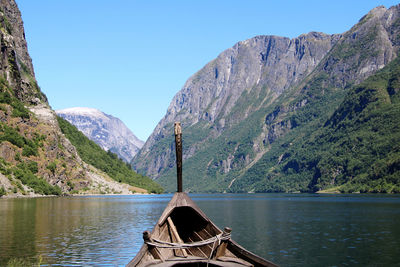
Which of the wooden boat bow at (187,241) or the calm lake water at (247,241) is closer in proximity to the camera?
the wooden boat bow at (187,241)

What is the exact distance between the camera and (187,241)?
110ft

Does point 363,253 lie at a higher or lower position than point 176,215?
lower

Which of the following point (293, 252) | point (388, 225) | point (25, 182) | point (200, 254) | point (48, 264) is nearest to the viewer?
point (200, 254)

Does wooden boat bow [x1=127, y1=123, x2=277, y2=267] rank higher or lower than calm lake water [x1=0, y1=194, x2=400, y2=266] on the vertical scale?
higher

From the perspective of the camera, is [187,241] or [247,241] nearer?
[187,241]

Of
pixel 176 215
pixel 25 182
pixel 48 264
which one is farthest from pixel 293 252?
pixel 25 182

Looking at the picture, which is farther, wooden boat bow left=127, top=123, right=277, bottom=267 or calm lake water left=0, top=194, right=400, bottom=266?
calm lake water left=0, top=194, right=400, bottom=266

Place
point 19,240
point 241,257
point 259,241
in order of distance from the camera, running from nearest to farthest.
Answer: point 241,257, point 19,240, point 259,241

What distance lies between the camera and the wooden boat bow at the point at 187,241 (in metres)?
25.5

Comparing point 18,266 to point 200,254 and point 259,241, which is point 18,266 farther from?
point 259,241

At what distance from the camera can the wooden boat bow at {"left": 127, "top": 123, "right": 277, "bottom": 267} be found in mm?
25484

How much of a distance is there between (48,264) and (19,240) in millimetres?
16127

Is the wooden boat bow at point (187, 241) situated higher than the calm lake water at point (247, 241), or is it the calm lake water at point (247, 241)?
the wooden boat bow at point (187, 241)

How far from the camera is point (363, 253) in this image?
1933 inches
